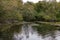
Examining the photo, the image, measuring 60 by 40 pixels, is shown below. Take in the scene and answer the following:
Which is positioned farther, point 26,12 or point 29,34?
point 26,12

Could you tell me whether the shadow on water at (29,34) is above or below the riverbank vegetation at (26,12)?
below

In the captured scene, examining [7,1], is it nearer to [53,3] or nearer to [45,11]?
[45,11]

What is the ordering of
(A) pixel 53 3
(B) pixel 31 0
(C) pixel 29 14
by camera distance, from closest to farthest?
(C) pixel 29 14 → (A) pixel 53 3 → (B) pixel 31 0

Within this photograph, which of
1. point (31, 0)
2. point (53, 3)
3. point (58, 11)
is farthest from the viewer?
point (31, 0)

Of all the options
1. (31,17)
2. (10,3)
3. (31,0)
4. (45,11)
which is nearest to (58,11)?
(45,11)

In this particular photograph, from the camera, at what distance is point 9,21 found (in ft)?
137

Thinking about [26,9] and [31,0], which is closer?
[26,9]

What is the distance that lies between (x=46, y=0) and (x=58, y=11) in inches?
367

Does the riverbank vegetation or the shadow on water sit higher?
the riverbank vegetation

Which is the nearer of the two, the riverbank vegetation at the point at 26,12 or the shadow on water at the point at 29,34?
the shadow on water at the point at 29,34

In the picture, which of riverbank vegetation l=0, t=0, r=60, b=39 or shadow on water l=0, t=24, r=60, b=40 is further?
riverbank vegetation l=0, t=0, r=60, b=39

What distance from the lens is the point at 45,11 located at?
5700 centimetres

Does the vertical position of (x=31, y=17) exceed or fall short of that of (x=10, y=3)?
it falls short

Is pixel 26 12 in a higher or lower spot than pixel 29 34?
higher
